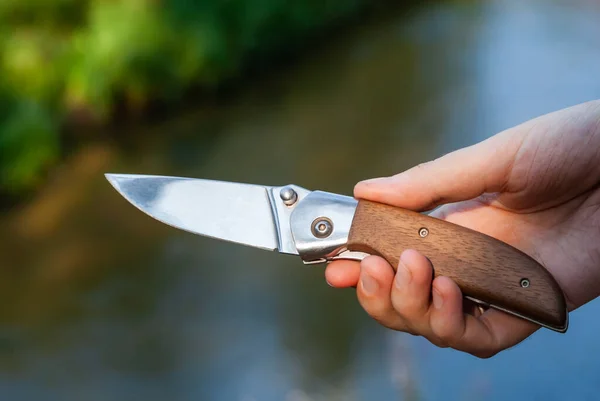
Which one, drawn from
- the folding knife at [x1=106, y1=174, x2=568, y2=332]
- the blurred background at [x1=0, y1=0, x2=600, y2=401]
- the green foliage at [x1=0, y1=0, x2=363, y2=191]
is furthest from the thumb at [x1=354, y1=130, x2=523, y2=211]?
the green foliage at [x1=0, y1=0, x2=363, y2=191]

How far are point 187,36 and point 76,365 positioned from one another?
2836mm

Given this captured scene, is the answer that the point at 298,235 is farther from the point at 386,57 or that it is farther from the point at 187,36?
the point at 386,57

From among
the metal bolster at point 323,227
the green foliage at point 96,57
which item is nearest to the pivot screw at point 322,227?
the metal bolster at point 323,227

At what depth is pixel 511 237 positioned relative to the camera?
1614 mm

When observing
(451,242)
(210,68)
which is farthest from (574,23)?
(451,242)

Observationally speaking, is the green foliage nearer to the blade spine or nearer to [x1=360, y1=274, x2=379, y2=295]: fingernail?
the blade spine

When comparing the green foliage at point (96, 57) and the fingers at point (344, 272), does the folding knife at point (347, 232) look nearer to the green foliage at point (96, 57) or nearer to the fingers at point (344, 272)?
the fingers at point (344, 272)

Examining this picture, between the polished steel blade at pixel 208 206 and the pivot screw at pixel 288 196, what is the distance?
0.04m

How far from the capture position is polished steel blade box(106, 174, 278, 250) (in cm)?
142

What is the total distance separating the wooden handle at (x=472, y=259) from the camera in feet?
4.14

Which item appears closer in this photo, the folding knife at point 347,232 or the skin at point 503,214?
the folding knife at point 347,232

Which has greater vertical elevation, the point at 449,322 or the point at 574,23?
the point at 574,23

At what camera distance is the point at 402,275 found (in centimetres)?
133

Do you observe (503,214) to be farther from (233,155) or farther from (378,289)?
(233,155)
